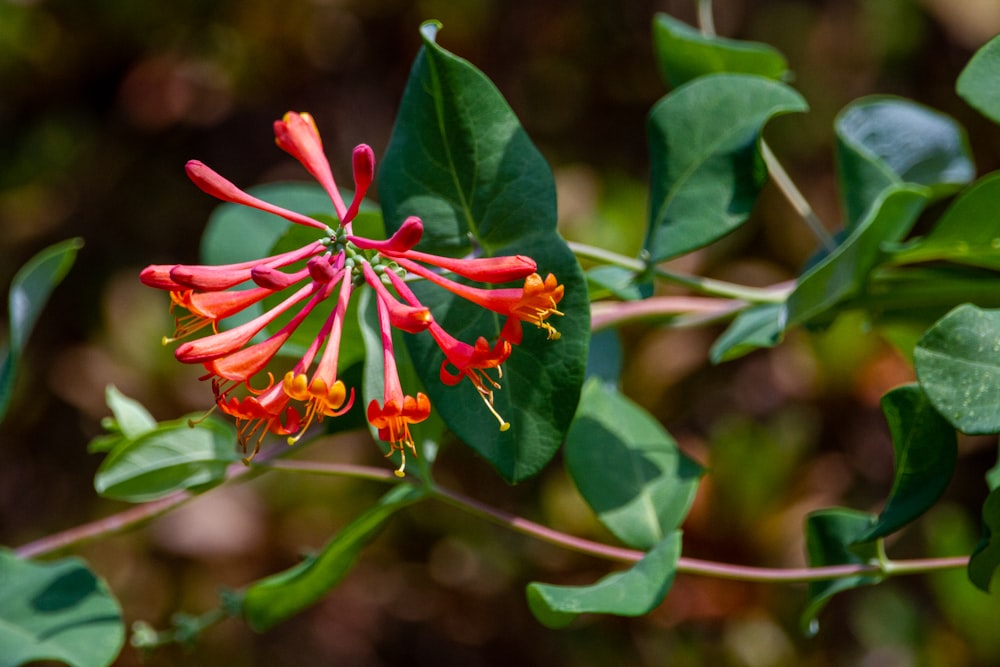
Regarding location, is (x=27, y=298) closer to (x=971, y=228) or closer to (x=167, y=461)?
(x=167, y=461)

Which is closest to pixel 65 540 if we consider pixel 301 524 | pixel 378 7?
pixel 301 524

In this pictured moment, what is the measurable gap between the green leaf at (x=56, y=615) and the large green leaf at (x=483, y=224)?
0.29m

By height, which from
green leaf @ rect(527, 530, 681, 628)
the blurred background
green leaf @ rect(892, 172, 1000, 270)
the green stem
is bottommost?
the blurred background

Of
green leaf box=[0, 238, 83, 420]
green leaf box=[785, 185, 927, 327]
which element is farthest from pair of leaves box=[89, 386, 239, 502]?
green leaf box=[785, 185, 927, 327]

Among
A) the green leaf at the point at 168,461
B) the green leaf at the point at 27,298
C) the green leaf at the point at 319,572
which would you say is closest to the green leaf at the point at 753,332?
the green leaf at the point at 319,572

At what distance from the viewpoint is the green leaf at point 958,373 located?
0.47m

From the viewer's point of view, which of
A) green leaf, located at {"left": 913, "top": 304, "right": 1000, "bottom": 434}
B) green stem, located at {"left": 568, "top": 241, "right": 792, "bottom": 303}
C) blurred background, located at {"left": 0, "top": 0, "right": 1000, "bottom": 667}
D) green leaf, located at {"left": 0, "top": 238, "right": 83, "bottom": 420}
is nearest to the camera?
green leaf, located at {"left": 913, "top": 304, "right": 1000, "bottom": 434}

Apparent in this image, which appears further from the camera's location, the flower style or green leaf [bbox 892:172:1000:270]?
green leaf [bbox 892:172:1000:270]

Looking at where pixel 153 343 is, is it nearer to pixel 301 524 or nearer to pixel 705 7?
pixel 301 524

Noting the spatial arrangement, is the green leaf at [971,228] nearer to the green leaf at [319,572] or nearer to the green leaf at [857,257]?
the green leaf at [857,257]

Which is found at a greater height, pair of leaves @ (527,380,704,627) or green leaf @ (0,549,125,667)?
pair of leaves @ (527,380,704,627)

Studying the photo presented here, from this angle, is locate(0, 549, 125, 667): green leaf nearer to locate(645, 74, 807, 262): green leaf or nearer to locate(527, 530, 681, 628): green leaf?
locate(527, 530, 681, 628): green leaf

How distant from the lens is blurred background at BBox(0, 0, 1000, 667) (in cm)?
178

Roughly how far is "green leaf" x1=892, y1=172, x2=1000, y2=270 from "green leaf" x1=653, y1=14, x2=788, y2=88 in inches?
7.4
